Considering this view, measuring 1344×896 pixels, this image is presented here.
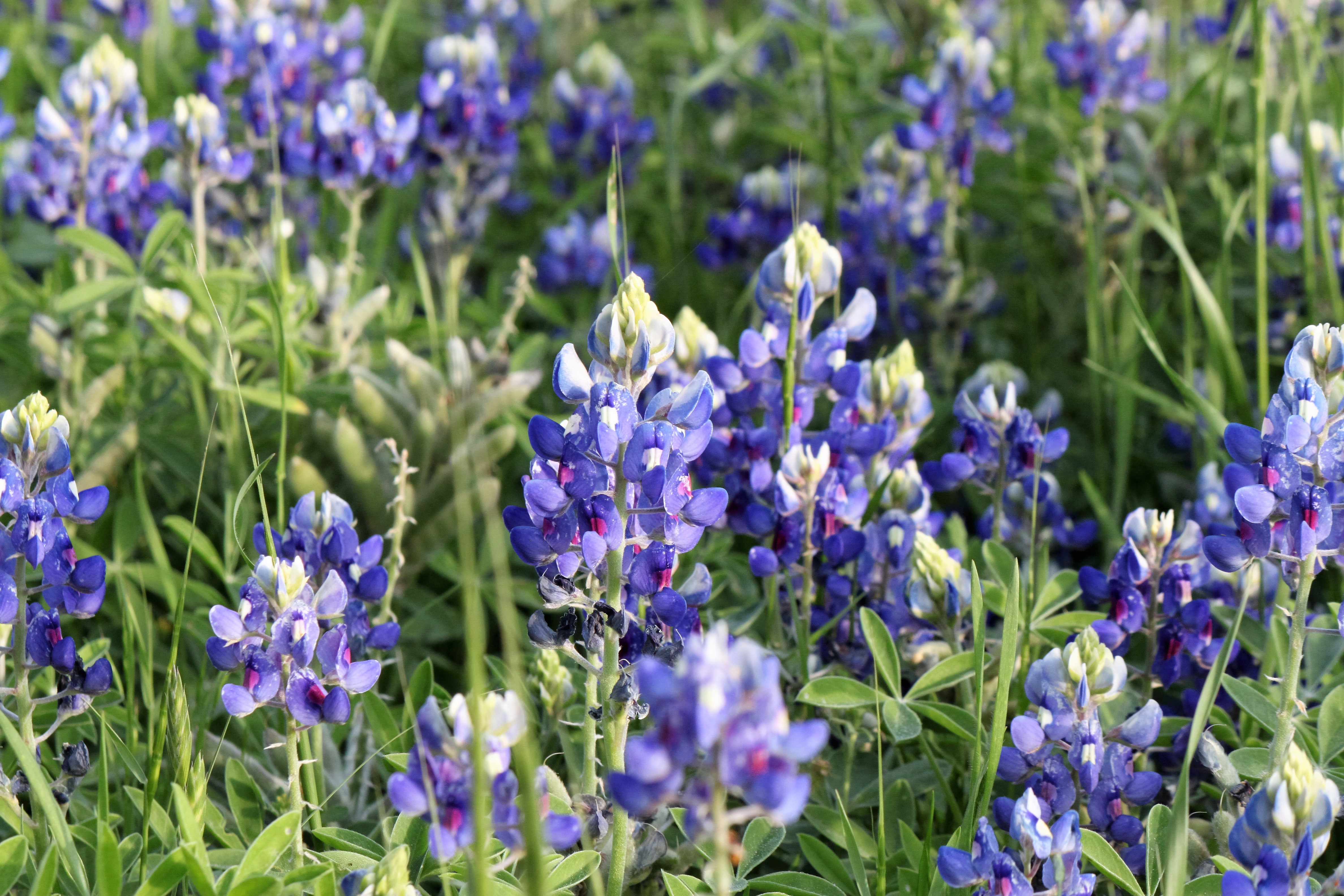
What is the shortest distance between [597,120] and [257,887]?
10.1 ft

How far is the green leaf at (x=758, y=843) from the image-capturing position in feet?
6.00

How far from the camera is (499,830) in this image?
148cm

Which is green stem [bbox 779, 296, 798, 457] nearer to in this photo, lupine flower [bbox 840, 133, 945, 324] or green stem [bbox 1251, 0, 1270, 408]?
green stem [bbox 1251, 0, 1270, 408]

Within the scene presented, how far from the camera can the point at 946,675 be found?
206cm

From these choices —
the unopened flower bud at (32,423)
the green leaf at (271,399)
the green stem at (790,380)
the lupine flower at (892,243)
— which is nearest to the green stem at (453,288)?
the green leaf at (271,399)

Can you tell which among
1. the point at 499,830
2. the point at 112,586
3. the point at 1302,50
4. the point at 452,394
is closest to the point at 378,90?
the point at 452,394

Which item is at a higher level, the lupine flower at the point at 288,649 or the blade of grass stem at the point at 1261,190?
the blade of grass stem at the point at 1261,190

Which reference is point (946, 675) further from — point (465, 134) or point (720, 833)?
point (465, 134)

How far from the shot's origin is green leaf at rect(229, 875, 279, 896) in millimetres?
1588

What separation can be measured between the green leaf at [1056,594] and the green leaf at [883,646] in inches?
12.4

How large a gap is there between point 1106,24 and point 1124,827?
2726 mm

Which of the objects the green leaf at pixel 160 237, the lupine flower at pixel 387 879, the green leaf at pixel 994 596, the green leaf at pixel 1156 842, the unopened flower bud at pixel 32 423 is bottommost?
the green leaf at pixel 1156 842

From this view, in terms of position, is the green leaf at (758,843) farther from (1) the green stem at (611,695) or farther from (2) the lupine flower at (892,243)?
(2) the lupine flower at (892,243)

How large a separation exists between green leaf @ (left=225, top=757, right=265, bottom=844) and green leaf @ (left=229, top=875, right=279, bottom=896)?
0.35 metres
